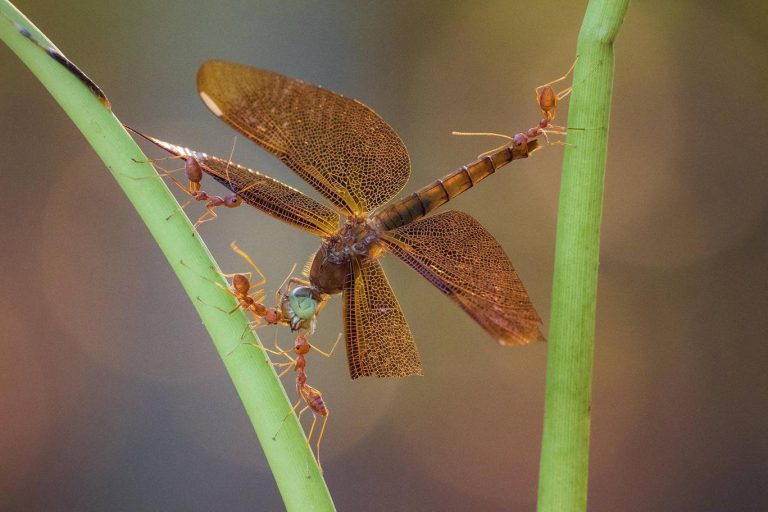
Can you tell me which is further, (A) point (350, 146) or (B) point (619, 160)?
(B) point (619, 160)

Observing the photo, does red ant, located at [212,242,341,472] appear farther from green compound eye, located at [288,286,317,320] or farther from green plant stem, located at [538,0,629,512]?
green plant stem, located at [538,0,629,512]

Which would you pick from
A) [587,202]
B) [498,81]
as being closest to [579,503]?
[587,202]

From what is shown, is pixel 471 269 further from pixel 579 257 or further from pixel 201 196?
pixel 201 196

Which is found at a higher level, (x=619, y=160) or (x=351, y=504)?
(x=619, y=160)

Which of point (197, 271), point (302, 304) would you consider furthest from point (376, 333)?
point (197, 271)

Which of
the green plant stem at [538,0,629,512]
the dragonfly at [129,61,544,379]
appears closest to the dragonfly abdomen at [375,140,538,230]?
the dragonfly at [129,61,544,379]

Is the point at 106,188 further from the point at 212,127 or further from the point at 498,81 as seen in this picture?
the point at 498,81

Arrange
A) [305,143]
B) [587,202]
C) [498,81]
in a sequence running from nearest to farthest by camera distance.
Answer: [587,202] → [305,143] → [498,81]
